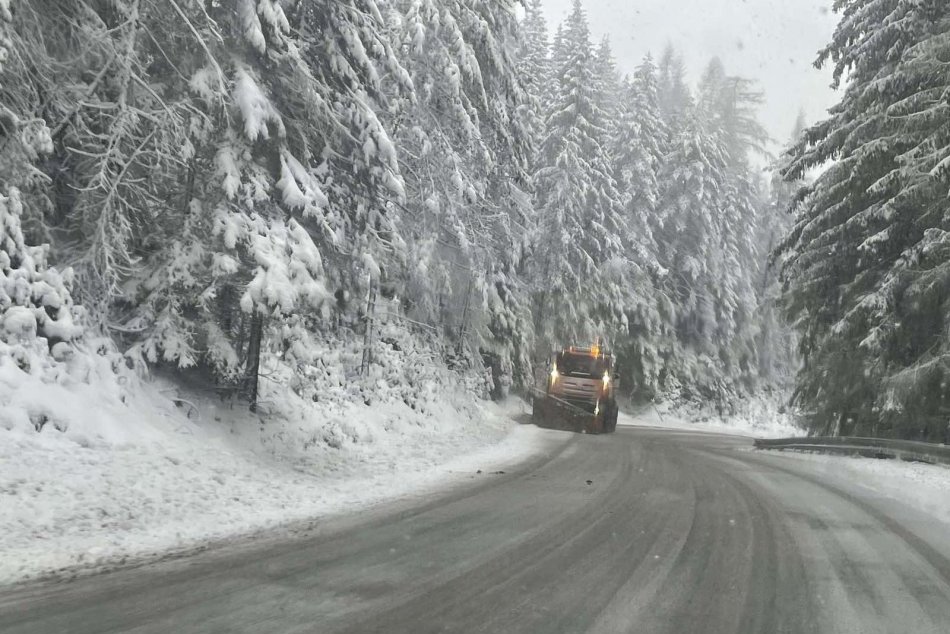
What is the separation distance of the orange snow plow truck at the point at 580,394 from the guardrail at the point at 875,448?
5.20m

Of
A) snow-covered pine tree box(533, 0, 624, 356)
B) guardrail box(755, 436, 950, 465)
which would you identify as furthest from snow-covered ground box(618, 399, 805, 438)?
guardrail box(755, 436, 950, 465)

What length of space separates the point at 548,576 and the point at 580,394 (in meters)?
16.6

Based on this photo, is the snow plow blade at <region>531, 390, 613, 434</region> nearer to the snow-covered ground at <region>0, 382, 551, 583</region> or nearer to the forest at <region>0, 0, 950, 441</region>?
the forest at <region>0, 0, 950, 441</region>

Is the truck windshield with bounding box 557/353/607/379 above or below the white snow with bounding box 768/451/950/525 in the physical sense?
above

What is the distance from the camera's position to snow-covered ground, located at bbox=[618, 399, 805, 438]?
35316mm

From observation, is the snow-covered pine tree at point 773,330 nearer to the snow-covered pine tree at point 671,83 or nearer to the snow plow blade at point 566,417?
the snow-covered pine tree at point 671,83

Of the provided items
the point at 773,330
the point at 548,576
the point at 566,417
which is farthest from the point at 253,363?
the point at 773,330

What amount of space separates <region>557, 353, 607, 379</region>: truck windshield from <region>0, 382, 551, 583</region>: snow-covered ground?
32.1 ft

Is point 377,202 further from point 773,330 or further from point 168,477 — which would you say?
point 773,330

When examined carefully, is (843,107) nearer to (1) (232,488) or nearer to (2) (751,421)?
(1) (232,488)

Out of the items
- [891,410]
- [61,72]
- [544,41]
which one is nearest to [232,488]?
[61,72]

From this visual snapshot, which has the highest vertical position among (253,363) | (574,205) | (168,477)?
(574,205)

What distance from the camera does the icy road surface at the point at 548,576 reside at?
445 cm

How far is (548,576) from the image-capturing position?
18.0 feet
